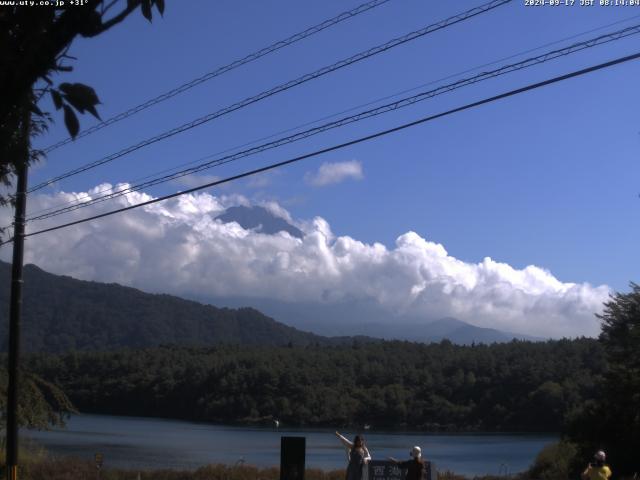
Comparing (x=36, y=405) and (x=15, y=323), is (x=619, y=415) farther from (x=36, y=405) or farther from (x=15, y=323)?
(x=15, y=323)

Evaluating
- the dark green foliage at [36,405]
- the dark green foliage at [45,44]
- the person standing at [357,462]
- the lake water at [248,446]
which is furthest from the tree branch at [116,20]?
the lake water at [248,446]

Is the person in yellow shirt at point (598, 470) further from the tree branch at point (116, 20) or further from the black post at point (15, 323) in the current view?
the tree branch at point (116, 20)

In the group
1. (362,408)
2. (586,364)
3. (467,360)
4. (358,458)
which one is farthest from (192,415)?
(358,458)

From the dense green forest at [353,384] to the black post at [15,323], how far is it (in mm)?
39163

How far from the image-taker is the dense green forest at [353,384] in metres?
57.8

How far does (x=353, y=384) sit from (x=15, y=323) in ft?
196

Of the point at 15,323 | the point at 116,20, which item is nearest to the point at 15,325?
the point at 15,323

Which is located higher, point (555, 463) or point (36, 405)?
point (36, 405)

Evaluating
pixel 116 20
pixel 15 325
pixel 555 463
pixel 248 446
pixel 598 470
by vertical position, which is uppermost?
pixel 116 20

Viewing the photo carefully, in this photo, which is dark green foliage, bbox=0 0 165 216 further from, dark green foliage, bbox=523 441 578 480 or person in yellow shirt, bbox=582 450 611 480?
dark green foliage, bbox=523 441 578 480

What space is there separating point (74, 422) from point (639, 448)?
56.9 m

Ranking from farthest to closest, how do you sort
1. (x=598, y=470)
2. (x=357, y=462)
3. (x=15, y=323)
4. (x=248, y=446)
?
(x=248, y=446), (x=15, y=323), (x=357, y=462), (x=598, y=470)

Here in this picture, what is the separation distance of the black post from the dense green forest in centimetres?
3916

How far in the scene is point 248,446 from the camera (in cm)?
4950
